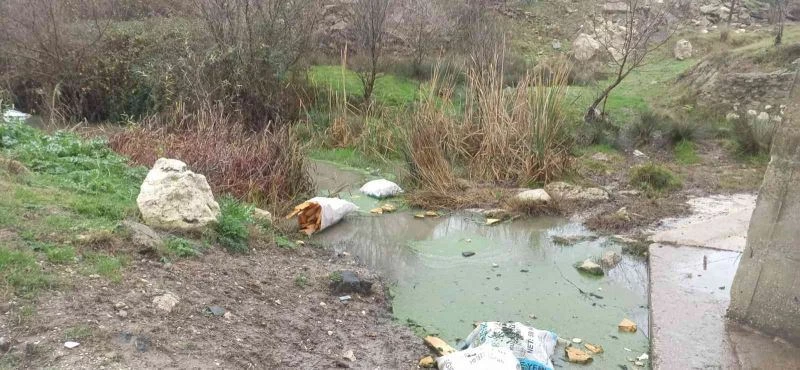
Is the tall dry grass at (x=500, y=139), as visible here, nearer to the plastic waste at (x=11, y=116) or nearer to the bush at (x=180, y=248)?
the bush at (x=180, y=248)

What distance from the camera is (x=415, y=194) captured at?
23.0 ft

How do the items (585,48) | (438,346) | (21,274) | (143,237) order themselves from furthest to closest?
(585,48) < (143,237) < (438,346) < (21,274)

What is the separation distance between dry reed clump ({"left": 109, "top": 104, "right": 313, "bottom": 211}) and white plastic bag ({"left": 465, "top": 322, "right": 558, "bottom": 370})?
2.86 m

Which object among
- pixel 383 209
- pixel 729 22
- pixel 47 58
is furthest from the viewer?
pixel 729 22

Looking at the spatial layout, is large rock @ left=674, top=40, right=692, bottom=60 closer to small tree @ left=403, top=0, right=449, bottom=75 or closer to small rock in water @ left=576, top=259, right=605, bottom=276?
small tree @ left=403, top=0, right=449, bottom=75

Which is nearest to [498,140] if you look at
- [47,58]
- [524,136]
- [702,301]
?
[524,136]

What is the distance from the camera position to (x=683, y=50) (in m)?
16.5

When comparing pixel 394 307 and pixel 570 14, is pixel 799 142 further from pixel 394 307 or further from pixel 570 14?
pixel 570 14

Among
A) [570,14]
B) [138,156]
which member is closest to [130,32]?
[138,156]

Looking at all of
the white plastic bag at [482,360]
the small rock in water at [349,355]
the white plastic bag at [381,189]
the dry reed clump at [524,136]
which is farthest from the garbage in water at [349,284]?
the dry reed clump at [524,136]

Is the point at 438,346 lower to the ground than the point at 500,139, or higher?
lower

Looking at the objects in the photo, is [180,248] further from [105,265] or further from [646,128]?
[646,128]

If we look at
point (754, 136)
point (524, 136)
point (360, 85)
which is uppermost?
point (524, 136)

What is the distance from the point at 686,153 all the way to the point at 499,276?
17.2ft
